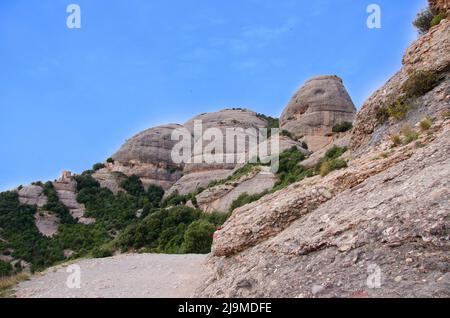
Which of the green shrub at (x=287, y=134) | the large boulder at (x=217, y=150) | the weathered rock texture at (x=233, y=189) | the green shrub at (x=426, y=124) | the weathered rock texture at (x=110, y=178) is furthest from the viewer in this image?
the weathered rock texture at (x=110, y=178)

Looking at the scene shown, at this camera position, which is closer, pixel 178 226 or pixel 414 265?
pixel 414 265

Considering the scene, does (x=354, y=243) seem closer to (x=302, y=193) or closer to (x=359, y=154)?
(x=302, y=193)

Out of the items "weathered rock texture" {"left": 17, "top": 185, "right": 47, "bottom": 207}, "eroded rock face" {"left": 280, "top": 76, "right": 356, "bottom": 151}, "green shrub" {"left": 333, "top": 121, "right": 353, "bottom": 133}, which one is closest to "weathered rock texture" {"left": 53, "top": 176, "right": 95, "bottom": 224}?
"weathered rock texture" {"left": 17, "top": 185, "right": 47, "bottom": 207}

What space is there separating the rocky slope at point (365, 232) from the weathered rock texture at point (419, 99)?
0.05 meters

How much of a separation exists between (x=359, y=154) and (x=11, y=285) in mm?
9669

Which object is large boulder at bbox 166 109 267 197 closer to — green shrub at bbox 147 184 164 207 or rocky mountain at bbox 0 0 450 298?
green shrub at bbox 147 184 164 207

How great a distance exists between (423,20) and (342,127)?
27.0 m

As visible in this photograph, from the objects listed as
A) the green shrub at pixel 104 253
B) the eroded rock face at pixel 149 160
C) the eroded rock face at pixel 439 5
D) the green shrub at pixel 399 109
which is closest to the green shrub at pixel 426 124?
the green shrub at pixel 399 109

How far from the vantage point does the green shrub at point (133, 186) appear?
173ft

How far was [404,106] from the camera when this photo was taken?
1185 centimetres

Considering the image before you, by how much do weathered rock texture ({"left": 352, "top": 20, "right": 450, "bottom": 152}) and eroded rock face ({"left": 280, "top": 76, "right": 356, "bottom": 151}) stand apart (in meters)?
29.8

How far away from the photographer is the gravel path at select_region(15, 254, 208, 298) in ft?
29.6

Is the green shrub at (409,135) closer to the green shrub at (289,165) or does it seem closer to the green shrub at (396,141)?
the green shrub at (396,141)

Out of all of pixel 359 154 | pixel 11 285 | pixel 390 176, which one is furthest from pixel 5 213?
pixel 390 176
